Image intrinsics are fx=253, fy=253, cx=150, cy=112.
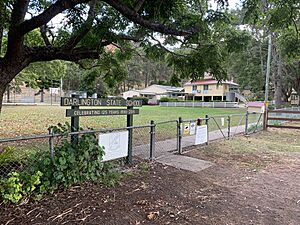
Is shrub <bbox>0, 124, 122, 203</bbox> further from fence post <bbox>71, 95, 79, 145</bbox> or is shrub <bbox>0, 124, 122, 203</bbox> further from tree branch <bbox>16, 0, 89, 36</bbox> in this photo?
tree branch <bbox>16, 0, 89, 36</bbox>

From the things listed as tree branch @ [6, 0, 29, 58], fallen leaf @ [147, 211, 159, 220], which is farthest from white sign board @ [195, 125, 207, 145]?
tree branch @ [6, 0, 29, 58]

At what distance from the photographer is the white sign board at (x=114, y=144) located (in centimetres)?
511

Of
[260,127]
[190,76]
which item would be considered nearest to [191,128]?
[190,76]

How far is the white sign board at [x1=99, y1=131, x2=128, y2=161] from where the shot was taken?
5.11 m

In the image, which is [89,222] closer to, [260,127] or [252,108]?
[260,127]

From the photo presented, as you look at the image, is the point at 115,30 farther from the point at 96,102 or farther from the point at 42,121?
the point at 42,121

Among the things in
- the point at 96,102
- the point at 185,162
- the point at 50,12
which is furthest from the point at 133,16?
the point at 185,162

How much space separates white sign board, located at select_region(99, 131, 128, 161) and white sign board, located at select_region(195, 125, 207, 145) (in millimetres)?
3353

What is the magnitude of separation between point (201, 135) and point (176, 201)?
4742 mm

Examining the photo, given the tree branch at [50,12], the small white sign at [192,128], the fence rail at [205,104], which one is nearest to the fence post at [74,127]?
the tree branch at [50,12]

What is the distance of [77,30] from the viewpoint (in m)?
6.41

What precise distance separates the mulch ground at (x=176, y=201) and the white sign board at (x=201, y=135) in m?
2.50

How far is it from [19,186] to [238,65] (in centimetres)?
3524

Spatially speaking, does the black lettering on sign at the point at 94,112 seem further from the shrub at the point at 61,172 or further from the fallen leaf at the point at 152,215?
the fallen leaf at the point at 152,215
